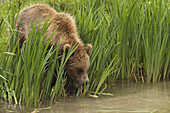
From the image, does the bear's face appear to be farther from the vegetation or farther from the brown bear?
the vegetation

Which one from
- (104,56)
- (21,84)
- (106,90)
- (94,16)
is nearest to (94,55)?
(104,56)

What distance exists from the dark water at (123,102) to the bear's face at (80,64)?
1.12ft

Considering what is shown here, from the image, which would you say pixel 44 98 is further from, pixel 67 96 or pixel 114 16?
pixel 114 16

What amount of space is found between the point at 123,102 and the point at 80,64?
91 cm

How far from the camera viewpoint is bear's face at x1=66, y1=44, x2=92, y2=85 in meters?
4.96

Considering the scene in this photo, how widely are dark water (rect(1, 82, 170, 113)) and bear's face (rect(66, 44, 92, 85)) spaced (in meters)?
0.34

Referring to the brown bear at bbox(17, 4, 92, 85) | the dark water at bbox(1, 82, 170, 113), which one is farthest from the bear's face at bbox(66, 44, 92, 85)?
the dark water at bbox(1, 82, 170, 113)

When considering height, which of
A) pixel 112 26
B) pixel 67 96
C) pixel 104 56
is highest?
pixel 112 26

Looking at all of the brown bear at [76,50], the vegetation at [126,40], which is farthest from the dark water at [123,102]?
the brown bear at [76,50]

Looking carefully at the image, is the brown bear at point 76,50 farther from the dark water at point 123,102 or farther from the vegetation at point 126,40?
the dark water at point 123,102

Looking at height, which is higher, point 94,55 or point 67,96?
point 94,55

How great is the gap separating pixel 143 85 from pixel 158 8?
1594mm

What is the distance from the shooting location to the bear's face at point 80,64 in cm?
496

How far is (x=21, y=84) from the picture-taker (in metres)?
4.50
